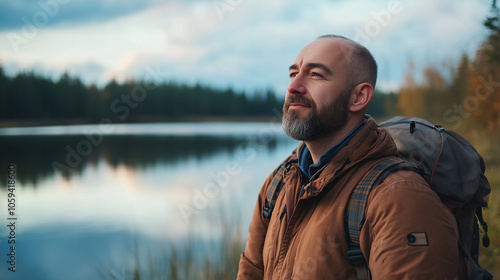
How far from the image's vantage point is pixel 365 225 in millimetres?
1531

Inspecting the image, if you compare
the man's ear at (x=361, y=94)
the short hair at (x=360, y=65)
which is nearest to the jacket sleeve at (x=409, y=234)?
the man's ear at (x=361, y=94)

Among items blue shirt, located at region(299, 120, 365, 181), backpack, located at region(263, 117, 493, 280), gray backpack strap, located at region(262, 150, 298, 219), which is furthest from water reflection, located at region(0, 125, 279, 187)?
backpack, located at region(263, 117, 493, 280)

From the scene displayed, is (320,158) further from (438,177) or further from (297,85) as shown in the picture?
(438,177)

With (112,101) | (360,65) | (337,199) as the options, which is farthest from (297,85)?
(112,101)

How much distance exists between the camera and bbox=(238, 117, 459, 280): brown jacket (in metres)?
1.44

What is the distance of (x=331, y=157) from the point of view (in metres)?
1.90

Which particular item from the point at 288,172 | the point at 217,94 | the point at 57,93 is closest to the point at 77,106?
Result: the point at 57,93

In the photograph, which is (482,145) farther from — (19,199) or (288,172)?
(19,199)

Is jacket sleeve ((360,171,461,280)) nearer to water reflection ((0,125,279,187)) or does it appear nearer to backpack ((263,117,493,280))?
backpack ((263,117,493,280))

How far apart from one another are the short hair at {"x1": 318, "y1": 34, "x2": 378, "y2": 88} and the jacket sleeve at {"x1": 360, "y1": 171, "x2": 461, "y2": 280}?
61 cm

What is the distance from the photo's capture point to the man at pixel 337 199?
145 cm

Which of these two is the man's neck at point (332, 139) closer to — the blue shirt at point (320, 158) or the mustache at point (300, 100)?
the blue shirt at point (320, 158)

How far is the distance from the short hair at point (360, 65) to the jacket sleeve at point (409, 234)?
61cm

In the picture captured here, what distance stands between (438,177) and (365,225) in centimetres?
51
